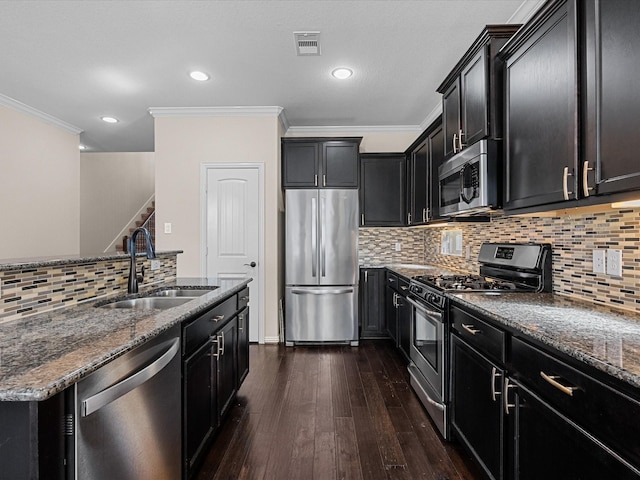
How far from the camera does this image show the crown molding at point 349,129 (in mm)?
4609

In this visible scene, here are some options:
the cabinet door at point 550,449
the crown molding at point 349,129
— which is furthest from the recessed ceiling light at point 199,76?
the cabinet door at point 550,449

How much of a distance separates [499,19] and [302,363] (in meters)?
3.19

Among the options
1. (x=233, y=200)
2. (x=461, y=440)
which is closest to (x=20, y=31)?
(x=233, y=200)

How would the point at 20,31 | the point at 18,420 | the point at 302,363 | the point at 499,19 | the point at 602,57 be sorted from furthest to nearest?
the point at 302,363
the point at 20,31
the point at 499,19
the point at 602,57
the point at 18,420

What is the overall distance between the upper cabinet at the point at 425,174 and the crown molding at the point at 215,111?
162 centimetres

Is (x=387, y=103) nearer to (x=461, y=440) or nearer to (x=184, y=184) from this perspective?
(x=184, y=184)

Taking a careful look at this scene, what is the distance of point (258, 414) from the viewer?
2447 millimetres

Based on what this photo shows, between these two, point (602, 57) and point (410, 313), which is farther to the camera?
point (410, 313)

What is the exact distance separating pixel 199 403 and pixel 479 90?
2298 mm

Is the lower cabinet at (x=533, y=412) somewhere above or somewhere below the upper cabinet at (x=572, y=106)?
below

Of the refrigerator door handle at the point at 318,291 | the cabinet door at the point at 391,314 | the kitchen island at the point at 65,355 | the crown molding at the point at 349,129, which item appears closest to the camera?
the kitchen island at the point at 65,355

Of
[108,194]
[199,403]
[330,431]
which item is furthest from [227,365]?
[108,194]

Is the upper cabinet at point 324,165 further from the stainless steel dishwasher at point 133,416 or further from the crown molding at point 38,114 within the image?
the crown molding at point 38,114

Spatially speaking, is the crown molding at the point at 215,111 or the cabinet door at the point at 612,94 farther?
the crown molding at the point at 215,111
